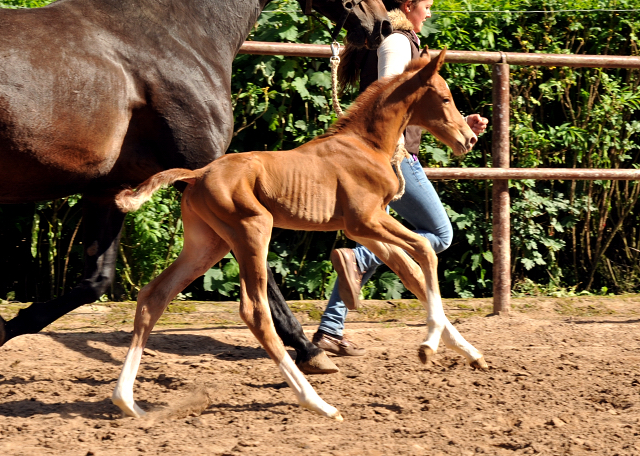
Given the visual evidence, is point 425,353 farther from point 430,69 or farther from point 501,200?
point 501,200

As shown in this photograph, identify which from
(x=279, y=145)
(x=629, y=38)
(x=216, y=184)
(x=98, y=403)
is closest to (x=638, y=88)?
(x=629, y=38)

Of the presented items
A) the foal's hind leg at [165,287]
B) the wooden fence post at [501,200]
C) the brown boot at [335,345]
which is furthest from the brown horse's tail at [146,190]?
the wooden fence post at [501,200]

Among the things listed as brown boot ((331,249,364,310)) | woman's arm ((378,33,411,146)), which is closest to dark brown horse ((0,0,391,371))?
woman's arm ((378,33,411,146))

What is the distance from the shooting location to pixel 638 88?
6.11 metres

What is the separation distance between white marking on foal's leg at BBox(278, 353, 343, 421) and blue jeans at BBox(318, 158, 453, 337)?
108 centimetres

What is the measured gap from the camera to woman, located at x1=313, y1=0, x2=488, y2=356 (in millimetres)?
3781

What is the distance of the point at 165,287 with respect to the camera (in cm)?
325

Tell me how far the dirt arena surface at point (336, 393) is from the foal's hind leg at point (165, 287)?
0.13 m

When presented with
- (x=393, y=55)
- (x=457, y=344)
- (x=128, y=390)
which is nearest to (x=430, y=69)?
(x=393, y=55)

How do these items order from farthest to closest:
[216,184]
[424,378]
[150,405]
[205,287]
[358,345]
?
[205,287] < [358,345] < [424,378] < [150,405] < [216,184]

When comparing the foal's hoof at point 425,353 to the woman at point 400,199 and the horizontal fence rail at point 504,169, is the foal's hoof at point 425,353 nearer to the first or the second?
the woman at point 400,199

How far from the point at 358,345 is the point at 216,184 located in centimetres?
177

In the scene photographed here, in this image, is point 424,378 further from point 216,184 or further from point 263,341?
point 216,184

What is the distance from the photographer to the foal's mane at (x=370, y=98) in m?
3.45
